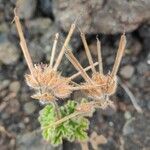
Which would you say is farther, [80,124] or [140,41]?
[140,41]

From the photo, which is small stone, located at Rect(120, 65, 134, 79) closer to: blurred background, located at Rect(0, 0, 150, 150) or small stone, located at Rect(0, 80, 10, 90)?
blurred background, located at Rect(0, 0, 150, 150)

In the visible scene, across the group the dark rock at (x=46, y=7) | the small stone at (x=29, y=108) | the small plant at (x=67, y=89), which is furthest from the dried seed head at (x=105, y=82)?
the dark rock at (x=46, y=7)

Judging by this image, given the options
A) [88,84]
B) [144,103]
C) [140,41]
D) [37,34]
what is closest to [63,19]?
[37,34]

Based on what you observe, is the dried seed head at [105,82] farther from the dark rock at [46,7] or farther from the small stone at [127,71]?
the dark rock at [46,7]

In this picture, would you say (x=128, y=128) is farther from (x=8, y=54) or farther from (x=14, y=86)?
(x=8, y=54)

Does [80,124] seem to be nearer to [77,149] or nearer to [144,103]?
[77,149]

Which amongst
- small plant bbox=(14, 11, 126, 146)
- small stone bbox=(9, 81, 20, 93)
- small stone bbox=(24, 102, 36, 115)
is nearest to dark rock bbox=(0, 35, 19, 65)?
small stone bbox=(9, 81, 20, 93)

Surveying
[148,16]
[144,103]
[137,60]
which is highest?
[148,16]

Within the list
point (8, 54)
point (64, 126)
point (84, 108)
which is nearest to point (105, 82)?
point (84, 108)
